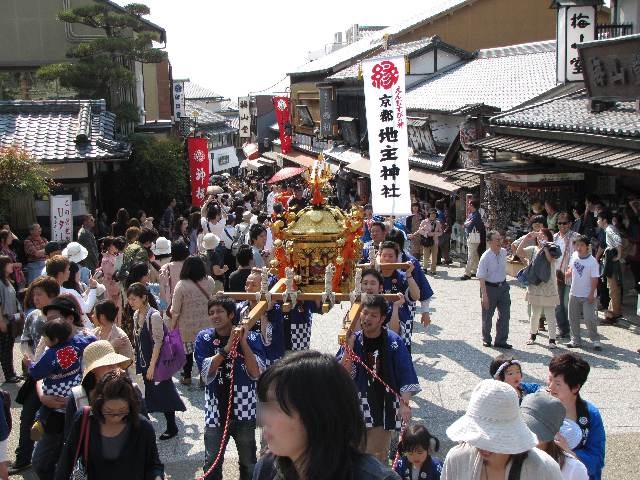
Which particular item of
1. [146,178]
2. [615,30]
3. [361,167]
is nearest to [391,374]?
[615,30]

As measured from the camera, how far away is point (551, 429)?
3.85 meters

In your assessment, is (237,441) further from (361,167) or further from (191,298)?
(361,167)

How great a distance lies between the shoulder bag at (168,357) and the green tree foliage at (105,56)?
14697 millimetres

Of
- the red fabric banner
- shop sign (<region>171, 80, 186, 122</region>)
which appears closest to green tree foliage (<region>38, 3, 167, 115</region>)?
shop sign (<region>171, 80, 186, 122</region>)

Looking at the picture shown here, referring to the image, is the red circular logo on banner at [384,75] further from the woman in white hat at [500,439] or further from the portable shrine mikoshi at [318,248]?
the woman in white hat at [500,439]

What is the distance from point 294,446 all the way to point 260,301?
4178 mm

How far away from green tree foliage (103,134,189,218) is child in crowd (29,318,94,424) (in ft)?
46.4

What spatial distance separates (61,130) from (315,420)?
1585 centimetres

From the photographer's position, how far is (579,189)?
15.7 m

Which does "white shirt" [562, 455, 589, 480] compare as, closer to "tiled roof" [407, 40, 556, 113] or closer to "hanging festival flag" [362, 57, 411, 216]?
"hanging festival flag" [362, 57, 411, 216]

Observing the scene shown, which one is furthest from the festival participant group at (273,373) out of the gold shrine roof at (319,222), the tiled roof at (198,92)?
the tiled roof at (198,92)

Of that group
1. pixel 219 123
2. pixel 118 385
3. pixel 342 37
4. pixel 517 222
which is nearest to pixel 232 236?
pixel 517 222

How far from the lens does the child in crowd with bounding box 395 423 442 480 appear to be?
4.98 meters

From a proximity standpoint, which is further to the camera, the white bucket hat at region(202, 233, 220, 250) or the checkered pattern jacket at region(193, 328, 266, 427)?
the white bucket hat at region(202, 233, 220, 250)
